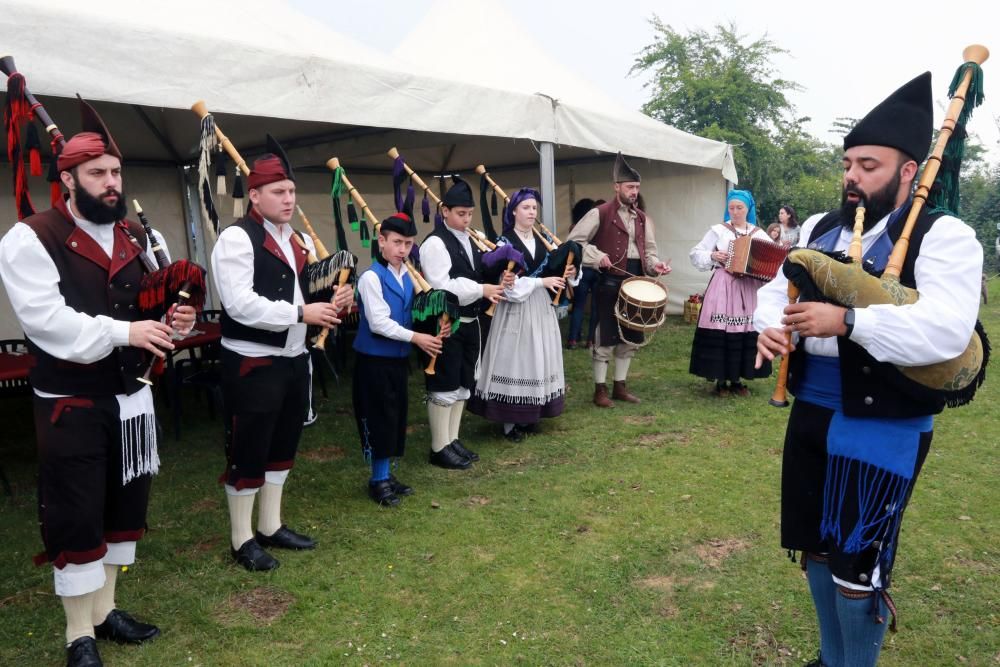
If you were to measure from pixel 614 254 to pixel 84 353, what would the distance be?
13.0ft

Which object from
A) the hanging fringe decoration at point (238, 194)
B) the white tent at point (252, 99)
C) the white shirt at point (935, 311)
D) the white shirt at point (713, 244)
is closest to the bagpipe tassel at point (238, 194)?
the hanging fringe decoration at point (238, 194)

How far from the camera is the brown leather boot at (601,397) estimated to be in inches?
215

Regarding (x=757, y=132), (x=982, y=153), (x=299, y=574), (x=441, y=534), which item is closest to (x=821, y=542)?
(x=441, y=534)

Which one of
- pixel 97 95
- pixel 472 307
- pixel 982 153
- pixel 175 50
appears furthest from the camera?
pixel 982 153

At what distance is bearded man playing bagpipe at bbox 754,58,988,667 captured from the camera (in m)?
1.67

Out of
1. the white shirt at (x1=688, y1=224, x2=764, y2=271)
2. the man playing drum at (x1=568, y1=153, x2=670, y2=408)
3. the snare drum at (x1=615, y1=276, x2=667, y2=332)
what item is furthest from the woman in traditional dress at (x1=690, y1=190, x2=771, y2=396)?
the snare drum at (x1=615, y1=276, x2=667, y2=332)

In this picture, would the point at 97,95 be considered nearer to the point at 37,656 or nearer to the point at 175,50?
the point at 175,50

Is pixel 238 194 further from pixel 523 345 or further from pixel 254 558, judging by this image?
pixel 523 345

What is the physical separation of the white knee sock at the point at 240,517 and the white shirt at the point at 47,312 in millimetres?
1056

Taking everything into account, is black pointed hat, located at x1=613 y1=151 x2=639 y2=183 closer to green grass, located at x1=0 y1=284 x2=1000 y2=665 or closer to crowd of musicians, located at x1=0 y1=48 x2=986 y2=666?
green grass, located at x1=0 y1=284 x2=1000 y2=665

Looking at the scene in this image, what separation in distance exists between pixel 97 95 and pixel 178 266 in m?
1.20

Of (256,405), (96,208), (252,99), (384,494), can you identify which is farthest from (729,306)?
(96,208)

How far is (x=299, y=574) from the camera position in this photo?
299cm

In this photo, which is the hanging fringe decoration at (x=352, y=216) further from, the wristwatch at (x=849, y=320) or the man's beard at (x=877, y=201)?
the wristwatch at (x=849, y=320)
